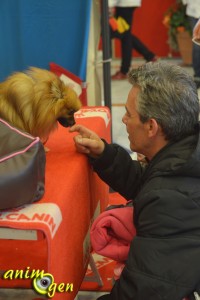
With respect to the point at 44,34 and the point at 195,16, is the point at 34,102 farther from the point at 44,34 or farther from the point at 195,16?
the point at 195,16

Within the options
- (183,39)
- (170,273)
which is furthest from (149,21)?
(170,273)

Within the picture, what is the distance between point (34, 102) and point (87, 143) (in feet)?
Answer: 0.69

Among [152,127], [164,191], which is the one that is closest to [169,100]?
[152,127]

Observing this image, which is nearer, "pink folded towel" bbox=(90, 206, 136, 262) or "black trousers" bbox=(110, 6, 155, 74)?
"pink folded towel" bbox=(90, 206, 136, 262)

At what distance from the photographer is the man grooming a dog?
1017 mm

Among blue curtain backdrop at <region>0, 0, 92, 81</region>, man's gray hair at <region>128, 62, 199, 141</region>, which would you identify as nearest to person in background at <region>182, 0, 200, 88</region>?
blue curtain backdrop at <region>0, 0, 92, 81</region>

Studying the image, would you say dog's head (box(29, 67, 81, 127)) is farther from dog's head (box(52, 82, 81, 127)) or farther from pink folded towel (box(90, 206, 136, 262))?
pink folded towel (box(90, 206, 136, 262))

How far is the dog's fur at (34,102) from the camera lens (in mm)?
1291

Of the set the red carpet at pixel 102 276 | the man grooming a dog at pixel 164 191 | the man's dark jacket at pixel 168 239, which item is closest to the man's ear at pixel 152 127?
the man grooming a dog at pixel 164 191

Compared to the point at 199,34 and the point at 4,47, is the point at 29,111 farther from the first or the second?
the point at 4,47

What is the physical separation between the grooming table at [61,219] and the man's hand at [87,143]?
1.2 inches

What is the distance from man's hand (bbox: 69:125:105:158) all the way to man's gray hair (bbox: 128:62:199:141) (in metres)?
0.24

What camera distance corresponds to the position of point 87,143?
1.36 m

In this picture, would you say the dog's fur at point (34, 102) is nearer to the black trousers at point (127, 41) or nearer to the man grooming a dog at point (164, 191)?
the man grooming a dog at point (164, 191)
